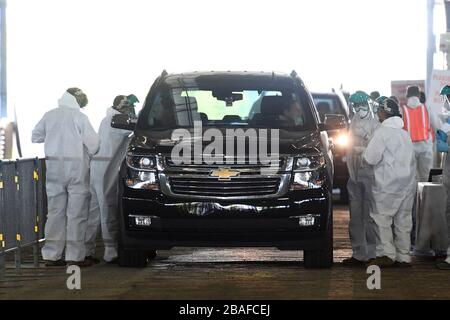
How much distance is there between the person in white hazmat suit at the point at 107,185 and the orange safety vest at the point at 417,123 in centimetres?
692

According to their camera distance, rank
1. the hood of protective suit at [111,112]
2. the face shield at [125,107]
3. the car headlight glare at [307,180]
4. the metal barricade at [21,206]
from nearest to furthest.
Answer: the metal barricade at [21,206]
the car headlight glare at [307,180]
the hood of protective suit at [111,112]
the face shield at [125,107]

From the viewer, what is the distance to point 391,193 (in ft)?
49.6

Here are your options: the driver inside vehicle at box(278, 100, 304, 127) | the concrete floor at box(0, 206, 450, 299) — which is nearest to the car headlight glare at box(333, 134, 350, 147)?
the concrete floor at box(0, 206, 450, 299)

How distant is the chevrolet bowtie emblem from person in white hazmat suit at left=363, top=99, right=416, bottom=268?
5.43ft

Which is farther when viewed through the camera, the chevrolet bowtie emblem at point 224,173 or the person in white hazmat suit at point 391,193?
the person in white hazmat suit at point 391,193

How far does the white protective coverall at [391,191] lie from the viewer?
49.5 ft

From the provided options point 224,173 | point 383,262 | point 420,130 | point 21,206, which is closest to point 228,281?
point 224,173

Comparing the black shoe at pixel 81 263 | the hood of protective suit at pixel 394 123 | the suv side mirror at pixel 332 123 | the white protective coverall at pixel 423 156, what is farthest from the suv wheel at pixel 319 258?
the white protective coverall at pixel 423 156

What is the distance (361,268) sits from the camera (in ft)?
49.2

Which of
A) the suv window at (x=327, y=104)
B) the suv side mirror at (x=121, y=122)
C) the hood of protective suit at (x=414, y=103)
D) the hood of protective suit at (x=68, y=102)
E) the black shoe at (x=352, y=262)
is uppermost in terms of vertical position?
the hood of protective suit at (x=68, y=102)

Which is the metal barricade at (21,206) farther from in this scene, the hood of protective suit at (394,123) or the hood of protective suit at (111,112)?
the hood of protective suit at (394,123)
